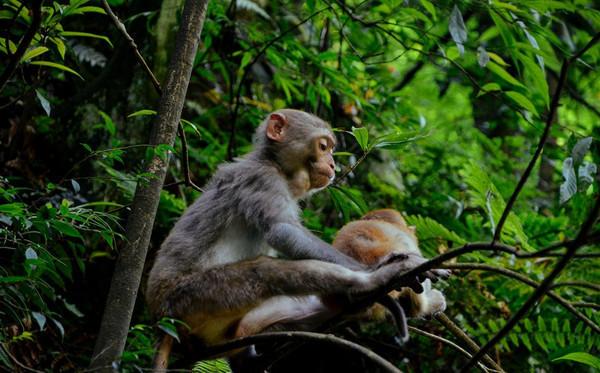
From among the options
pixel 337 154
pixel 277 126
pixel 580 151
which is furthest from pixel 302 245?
pixel 580 151

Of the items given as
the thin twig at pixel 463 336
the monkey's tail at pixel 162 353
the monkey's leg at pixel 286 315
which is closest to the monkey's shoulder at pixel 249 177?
the monkey's leg at pixel 286 315

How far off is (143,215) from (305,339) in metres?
1.29

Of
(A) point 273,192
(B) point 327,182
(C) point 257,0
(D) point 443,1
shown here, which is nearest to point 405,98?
(C) point 257,0

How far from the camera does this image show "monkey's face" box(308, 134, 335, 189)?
5621 millimetres

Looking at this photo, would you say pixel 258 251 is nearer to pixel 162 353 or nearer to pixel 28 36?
pixel 162 353

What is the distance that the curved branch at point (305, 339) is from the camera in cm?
324

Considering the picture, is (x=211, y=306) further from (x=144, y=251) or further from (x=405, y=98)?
(x=405, y=98)

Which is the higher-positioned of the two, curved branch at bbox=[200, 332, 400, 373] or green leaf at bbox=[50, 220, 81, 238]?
green leaf at bbox=[50, 220, 81, 238]

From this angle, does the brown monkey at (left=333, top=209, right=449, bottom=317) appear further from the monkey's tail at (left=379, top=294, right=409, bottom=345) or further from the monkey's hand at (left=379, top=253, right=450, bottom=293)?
the monkey's tail at (left=379, top=294, right=409, bottom=345)

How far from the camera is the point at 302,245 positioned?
456 centimetres

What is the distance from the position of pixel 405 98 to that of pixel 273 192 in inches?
240

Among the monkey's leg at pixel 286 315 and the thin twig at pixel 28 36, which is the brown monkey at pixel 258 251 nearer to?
the monkey's leg at pixel 286 315

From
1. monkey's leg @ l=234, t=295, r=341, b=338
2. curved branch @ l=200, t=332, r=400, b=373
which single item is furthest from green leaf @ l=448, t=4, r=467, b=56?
curved branch @ l=200, t=332, r=400, b=373

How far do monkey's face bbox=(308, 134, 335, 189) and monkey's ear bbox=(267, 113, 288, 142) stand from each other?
1.06 ft
